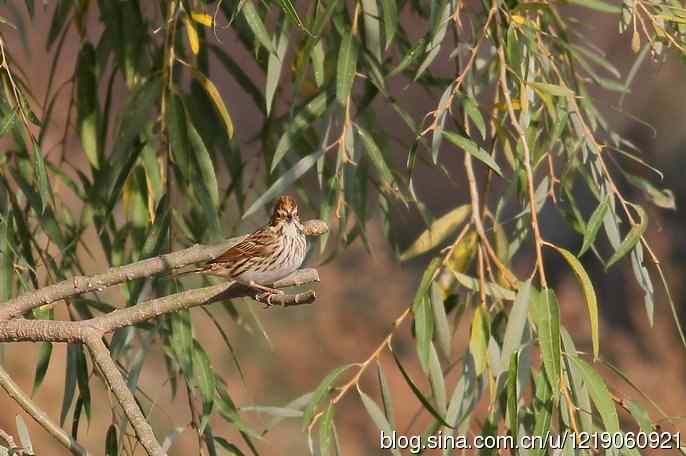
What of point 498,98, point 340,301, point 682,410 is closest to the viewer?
point 498,98

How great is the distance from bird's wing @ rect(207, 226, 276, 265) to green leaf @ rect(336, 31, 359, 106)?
300 mm

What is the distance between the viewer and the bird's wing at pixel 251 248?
2.15 m

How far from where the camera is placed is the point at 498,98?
2338 mm

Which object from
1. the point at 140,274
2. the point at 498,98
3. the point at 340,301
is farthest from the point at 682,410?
the point at 140,274

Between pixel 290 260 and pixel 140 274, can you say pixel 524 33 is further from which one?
pixel 140 274

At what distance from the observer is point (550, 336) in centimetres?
174

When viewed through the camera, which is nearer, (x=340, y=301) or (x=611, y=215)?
(x=611, y=215)

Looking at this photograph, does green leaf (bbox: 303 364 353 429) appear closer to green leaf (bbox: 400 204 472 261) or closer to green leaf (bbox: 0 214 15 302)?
green leaf (bbox: 400 204 472 261)

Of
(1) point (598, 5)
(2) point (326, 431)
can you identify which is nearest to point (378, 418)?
(2) point (326, 431)

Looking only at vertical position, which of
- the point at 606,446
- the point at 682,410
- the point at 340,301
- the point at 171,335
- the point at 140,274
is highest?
the point at 140,274

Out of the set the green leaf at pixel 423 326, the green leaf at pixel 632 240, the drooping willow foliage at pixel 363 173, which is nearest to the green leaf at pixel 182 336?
the drooping willow foliage at pixel 363 173

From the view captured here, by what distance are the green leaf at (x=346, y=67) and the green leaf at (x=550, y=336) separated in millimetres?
550

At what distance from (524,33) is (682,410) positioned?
4224 millimetres

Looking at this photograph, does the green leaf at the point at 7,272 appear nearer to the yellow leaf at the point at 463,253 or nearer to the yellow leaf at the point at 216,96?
the yellow leaf at the point at 216,96
